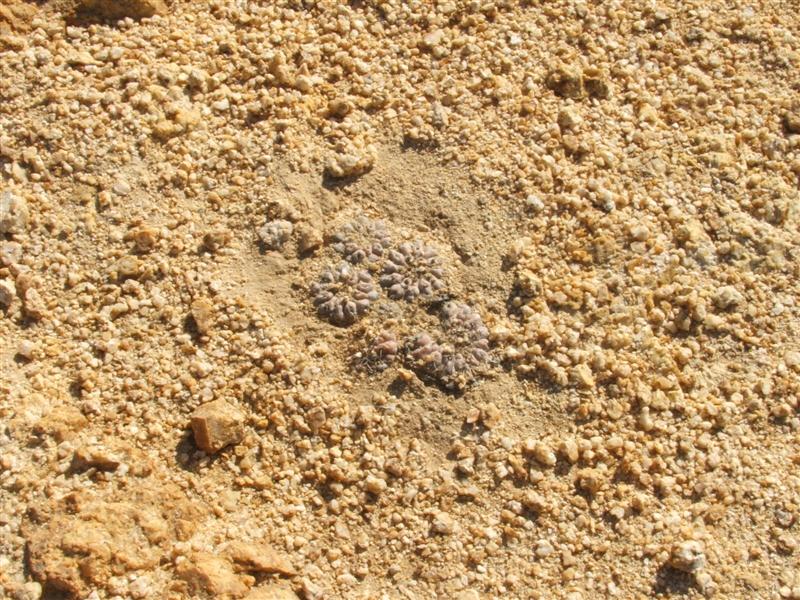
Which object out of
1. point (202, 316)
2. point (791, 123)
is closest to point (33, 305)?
point (202, 316)

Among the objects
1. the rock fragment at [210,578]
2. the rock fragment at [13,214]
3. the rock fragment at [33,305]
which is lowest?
the rock fragment at [210,578]

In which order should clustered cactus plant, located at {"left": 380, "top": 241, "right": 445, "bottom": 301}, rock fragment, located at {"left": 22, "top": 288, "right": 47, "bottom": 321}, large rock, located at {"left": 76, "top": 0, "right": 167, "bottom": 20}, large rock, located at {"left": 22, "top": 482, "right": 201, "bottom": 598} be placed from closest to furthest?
large rock, located at {"left": 22, "top": 482, "right": 201, "bottom": 598}
rock fragment, located at {"left": 22, "top": 288, "right": 47, "bottom": 321}
clustered cactus plant, located at {"left": 380, "top": 241, "right": 445, "bottom": 301}
large rock, located at {"left": 76, "top": 0, "right": 167, "bottom": 20}

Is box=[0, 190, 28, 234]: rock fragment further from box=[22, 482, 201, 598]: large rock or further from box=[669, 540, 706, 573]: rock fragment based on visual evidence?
box=[669, 540, 706, 573]: rock fragment

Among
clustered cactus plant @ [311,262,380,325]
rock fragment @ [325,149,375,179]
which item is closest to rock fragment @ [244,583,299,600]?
clustered cactus plant @ [311,262,380,325]

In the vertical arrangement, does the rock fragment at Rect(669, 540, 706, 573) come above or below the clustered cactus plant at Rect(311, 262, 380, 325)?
below

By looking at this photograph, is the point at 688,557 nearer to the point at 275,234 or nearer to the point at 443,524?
the point at 443,524

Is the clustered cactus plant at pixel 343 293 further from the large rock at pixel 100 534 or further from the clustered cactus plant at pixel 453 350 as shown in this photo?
the large rock at pixel 100 534

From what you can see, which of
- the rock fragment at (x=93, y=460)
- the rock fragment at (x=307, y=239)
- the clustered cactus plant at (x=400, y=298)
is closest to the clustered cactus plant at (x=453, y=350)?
the clustered cactus plant at (x=400, y=298)
